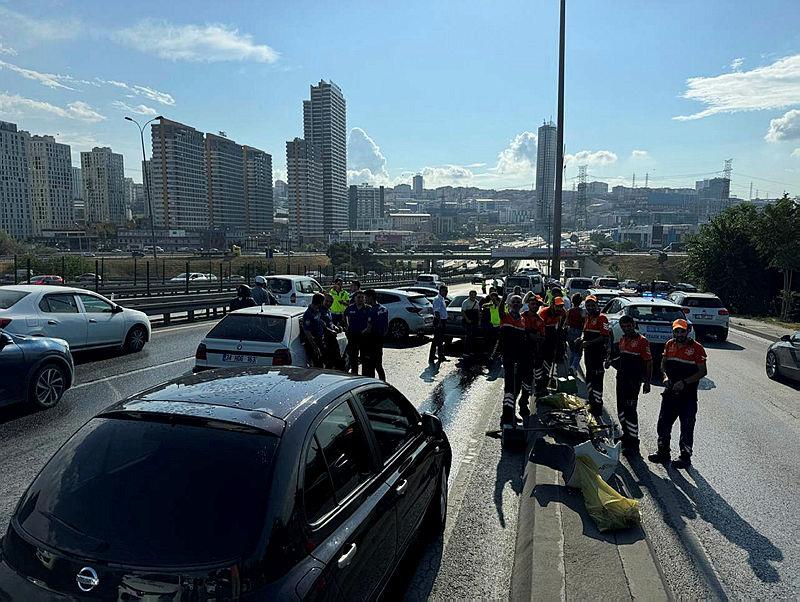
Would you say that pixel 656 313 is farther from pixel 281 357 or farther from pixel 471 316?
pixel 281 357

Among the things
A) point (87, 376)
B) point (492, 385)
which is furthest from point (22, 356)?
point (492, 385)

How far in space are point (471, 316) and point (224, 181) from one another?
5455 inches

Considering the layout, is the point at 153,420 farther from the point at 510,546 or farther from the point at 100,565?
the point at 510,546

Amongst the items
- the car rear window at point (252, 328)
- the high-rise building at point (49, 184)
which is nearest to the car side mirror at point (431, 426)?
the car rear window at point (252, 328)

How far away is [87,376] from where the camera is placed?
34.1 ft

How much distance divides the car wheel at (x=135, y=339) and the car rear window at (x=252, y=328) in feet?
17.4

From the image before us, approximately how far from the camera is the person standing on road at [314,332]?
334 inches

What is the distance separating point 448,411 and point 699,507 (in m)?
4.08

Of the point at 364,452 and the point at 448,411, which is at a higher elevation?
the point at 364,452

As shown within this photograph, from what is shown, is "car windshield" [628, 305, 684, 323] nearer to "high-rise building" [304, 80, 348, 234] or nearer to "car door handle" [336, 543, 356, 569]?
"car door handle" [336, 543, 356, 569]

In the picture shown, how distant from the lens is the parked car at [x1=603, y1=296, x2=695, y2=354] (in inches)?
506

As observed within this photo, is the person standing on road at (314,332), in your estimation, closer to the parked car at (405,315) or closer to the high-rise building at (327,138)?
the parked car at (405,315)

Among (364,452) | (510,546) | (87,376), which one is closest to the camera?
(364,452)

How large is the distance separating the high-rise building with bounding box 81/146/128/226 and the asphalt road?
16521 centimetres
